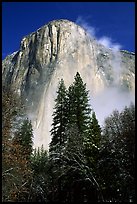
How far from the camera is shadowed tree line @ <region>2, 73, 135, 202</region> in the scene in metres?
20.2

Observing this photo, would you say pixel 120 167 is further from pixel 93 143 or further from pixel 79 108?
pixel 79 108

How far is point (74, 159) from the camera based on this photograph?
24250 mm

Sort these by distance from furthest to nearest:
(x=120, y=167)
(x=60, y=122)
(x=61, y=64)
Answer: (x=61, y=64) → (x=60, y=122) → (x=120, y=167)

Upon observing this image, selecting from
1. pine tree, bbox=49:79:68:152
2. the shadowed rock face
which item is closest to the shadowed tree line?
pine tree, bbox=49:79:68:152

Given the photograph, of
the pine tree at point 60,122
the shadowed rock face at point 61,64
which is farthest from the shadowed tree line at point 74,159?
the shadowed rock face at point 61,64

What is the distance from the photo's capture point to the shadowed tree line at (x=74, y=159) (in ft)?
66.2

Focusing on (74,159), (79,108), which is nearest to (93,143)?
(74,159)

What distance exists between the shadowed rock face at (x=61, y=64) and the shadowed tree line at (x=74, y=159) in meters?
65.1

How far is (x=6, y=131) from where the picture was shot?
19.8m

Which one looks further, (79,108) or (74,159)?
(79,108)

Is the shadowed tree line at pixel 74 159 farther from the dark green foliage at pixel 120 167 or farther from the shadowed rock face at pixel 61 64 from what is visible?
the shadowed rock face at pixel 61 64

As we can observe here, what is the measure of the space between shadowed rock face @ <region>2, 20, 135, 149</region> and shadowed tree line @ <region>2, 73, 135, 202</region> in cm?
6506

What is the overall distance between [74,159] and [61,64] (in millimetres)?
87517

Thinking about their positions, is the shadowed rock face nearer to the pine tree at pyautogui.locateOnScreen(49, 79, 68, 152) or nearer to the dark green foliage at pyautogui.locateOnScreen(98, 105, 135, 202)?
the pine tree at pyautogui.locateOnScreen(49, 79, 68, 152)
